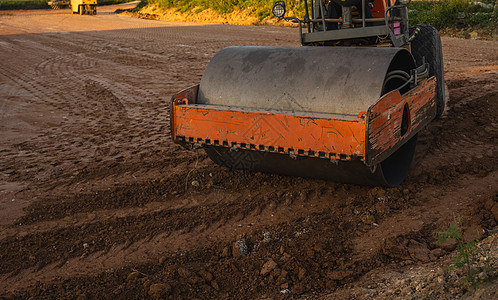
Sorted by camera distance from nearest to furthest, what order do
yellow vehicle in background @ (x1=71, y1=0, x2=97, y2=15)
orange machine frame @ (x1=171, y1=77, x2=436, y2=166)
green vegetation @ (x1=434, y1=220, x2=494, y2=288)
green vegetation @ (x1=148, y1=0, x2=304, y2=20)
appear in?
green vegetation @ (x1=434, y1=220, x2=494, y2=288)
orange machine frame @ (x1=171, y1=77, x2=436, y2=166)
green vegetation @ (x1=148, y1=0, x2=304, y2=20)
yellow vehicle in background @ (x1=71, y1=0, x2=97, y2=15)

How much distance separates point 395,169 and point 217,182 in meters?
1.90

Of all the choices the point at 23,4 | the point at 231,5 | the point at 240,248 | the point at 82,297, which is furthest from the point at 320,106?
the point at 23,4

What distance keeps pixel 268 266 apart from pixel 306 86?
169cm

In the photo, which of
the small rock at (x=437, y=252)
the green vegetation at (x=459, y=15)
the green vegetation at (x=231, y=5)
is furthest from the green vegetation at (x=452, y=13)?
the small rock at (x=437, y=252)

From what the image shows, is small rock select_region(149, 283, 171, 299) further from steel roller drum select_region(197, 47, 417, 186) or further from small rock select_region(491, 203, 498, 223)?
small rock select_region(491, 203, 498, 223)

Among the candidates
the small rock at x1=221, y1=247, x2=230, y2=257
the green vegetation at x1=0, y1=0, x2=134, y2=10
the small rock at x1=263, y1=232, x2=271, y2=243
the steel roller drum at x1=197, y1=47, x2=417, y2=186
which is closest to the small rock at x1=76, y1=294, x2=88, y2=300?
the small rock at x1=221, y1=247, x2=230, y2=257

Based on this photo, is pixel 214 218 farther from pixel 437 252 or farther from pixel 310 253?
pixel 437 252

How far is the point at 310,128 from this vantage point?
13.9 ft

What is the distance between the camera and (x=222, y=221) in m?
4.85

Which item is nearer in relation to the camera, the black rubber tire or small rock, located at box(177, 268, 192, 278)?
small rock, located at box(177, 268, 192, 278)

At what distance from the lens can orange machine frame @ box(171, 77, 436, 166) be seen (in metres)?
4.09

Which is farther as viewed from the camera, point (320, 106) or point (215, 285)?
point (320, 106)

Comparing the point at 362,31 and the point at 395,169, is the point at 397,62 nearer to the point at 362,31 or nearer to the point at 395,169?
the point at 362,31

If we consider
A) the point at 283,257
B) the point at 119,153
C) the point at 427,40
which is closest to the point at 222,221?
the point at 283,257
